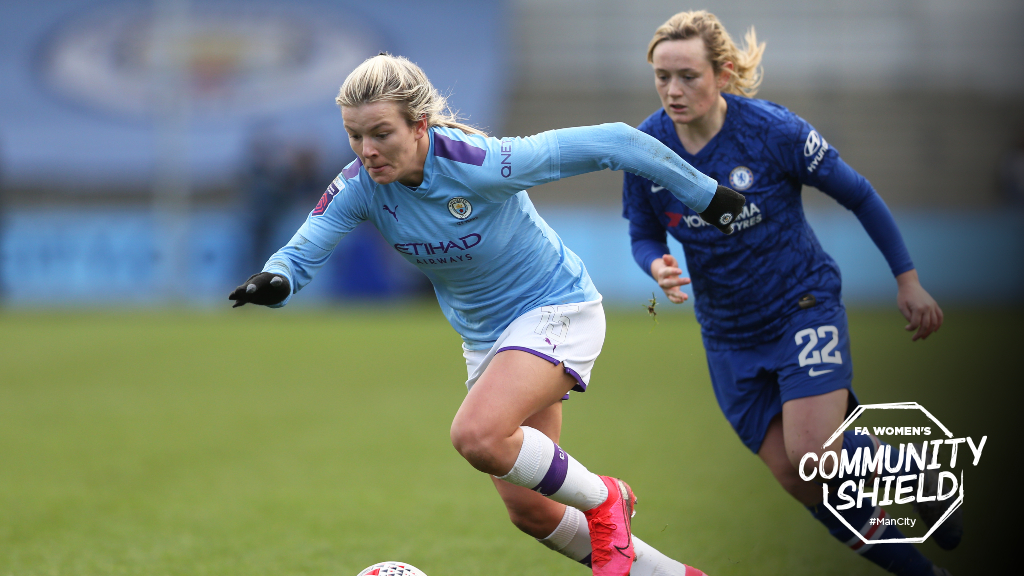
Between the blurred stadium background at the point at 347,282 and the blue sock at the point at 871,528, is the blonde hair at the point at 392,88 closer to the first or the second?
the blurred stadium background at the point at 347,282

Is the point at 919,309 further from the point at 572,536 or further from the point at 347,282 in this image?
the point at 347,282

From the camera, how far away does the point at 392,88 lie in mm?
3373

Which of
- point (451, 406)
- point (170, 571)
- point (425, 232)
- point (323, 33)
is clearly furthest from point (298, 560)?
point (323, 33)

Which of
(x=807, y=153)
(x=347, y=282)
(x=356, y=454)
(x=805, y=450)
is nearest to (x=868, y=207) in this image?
(x=807, y=153)

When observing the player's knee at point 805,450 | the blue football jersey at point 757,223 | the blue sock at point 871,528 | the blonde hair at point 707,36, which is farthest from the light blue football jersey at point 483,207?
the blue sock at point 871,528

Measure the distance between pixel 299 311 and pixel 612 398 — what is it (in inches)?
343

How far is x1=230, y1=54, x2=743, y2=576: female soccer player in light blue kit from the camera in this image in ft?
11.2

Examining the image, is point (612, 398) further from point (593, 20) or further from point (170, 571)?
point (593, 20)

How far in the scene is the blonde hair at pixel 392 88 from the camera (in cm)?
334

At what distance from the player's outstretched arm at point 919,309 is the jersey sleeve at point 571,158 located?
1124mm

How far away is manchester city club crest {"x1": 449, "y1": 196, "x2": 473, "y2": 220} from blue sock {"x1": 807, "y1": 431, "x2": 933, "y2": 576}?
5.93 feet

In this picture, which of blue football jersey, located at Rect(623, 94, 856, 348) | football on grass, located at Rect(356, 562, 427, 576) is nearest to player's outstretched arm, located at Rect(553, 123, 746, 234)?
blue football jersey, located at Rect(623, 94, 856, 348)

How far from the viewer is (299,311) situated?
16672mm

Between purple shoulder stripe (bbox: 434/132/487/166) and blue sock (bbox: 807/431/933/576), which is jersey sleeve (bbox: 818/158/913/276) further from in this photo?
purple shoulder stripe (bbox: 434/132/487/166)
